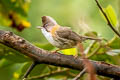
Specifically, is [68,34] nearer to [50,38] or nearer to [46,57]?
[50,38]

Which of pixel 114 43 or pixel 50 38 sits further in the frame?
pixel 114 43

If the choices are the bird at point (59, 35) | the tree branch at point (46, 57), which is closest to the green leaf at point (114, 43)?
the bird at point (59, 35)

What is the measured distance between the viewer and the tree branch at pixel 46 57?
1676 millimetres

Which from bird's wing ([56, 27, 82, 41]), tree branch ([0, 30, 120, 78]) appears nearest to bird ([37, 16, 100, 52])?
bird's wing ([56, 27, 82, 41])

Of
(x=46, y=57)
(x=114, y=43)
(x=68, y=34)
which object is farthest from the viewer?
(x=114, y=43)

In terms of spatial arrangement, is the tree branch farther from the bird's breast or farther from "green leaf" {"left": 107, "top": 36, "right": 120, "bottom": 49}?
"green leaf" {"left": 107, "top": 36, "right": 120, "bottom": 49}

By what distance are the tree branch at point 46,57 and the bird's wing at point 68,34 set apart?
8.4 inches

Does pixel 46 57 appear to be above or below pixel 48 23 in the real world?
below

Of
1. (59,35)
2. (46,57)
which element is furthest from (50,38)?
(46,57)

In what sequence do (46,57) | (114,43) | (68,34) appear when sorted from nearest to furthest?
(46,57) → (68,34) → (114,43)

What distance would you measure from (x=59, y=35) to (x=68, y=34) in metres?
0.08

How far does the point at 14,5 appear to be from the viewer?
8.43 ft

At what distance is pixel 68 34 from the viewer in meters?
2.05

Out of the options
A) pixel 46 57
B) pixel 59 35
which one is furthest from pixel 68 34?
pixel 46 57
